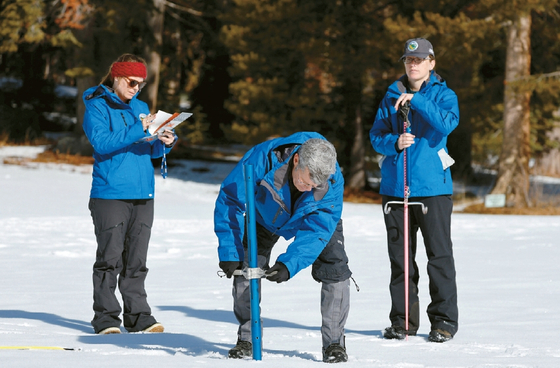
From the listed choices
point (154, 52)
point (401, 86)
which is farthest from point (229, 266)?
point (154, 52)

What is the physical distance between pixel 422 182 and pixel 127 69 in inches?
85.8

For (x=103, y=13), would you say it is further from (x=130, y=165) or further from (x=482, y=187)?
(x=130, y=165)

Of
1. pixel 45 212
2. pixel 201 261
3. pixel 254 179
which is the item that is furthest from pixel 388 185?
pixel 45 212

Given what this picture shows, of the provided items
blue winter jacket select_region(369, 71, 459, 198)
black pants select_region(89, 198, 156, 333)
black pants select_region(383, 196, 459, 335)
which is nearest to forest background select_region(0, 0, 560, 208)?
blue winter jacket select_region(369, 71, 459, 198)

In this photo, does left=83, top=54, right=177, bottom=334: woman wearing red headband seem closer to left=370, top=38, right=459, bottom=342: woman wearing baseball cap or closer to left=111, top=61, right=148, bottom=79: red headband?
left=111, top=61, right=148, bottom=79: red headband

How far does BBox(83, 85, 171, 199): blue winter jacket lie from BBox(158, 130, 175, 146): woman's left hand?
5.9 inches

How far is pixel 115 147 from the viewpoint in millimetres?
5852

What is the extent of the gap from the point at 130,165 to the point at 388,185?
5.93 feet

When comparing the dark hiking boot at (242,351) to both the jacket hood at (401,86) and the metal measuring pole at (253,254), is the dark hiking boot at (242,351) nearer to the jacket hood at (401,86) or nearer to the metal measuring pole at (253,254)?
the metal measuring pole at (253,254)

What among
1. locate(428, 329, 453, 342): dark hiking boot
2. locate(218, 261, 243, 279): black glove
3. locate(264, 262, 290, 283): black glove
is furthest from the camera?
locate(428, 329, 453, 342): dark hiking boot

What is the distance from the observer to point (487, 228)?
1377 cm

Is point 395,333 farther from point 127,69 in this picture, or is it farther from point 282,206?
point 127,69

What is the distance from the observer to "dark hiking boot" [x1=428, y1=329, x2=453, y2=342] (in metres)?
→ 5.73

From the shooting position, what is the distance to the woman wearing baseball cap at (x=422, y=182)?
5820 mm
